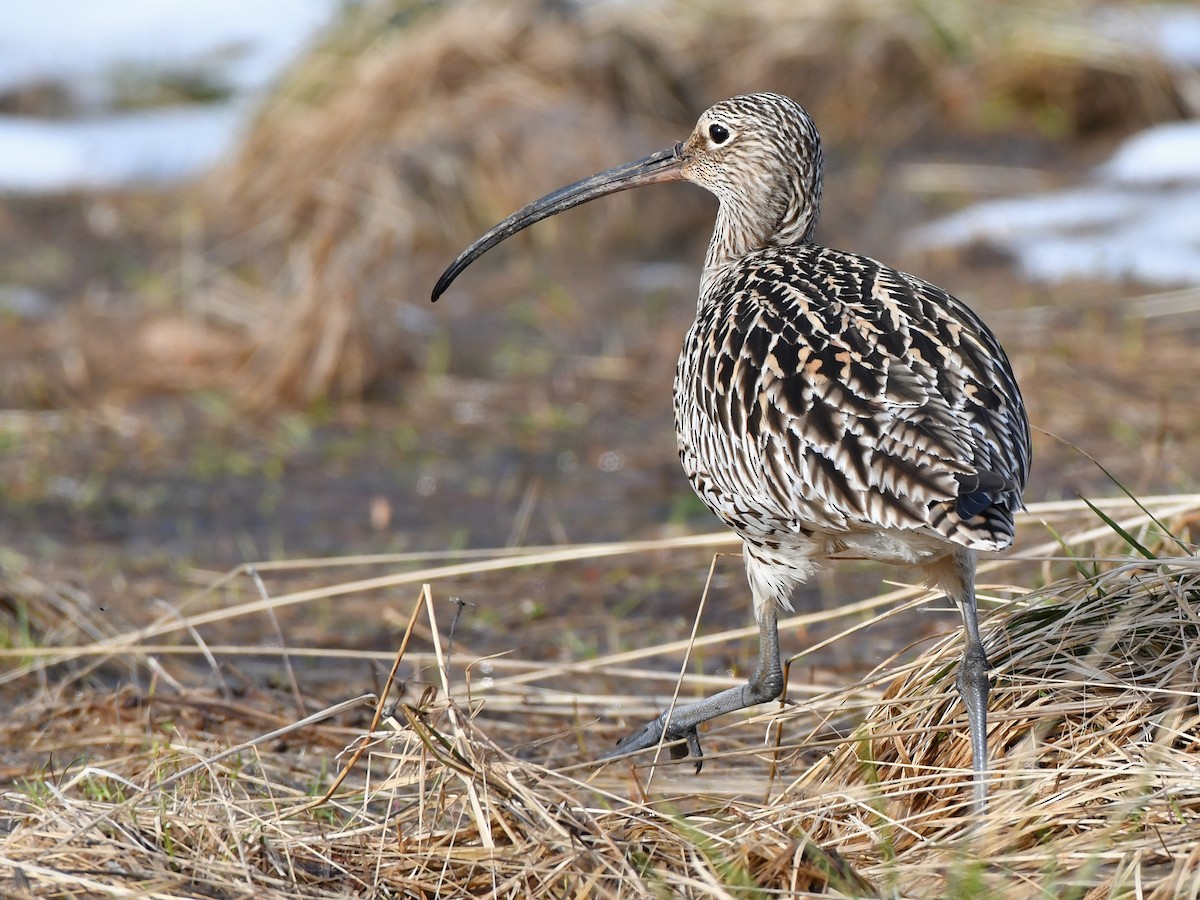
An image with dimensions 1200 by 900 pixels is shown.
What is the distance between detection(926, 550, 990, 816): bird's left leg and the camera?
11.9ft

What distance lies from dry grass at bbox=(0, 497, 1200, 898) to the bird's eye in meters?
1.60

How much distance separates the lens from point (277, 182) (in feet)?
38.6

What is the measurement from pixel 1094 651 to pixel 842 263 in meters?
1.26

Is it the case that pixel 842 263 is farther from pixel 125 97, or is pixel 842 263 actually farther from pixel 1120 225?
pixel 125 97

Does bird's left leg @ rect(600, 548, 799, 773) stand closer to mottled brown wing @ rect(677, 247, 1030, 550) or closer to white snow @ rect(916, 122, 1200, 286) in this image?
mottled brown wing @ rect(677, 247, 1030, 550)

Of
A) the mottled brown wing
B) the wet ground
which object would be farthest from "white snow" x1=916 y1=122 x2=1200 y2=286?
the mottled brown wing

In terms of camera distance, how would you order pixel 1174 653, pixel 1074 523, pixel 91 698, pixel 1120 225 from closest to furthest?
1. pixel 1174 653
2. pixel 91 698
3. pixel 1074 523
4. pixel 1120 225

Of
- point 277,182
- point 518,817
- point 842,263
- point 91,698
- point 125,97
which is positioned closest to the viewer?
point 518,817

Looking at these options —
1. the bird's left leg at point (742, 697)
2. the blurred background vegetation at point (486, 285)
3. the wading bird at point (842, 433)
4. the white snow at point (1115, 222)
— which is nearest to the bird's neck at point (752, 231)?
the wading bird at point (842, 433)

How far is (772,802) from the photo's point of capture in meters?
3.88

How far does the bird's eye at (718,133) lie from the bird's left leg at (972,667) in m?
1.68

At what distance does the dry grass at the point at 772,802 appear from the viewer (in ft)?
10.7

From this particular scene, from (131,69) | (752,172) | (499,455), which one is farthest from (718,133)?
(131,69)

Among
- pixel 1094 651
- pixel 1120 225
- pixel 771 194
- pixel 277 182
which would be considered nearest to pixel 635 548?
pixel 771 194
